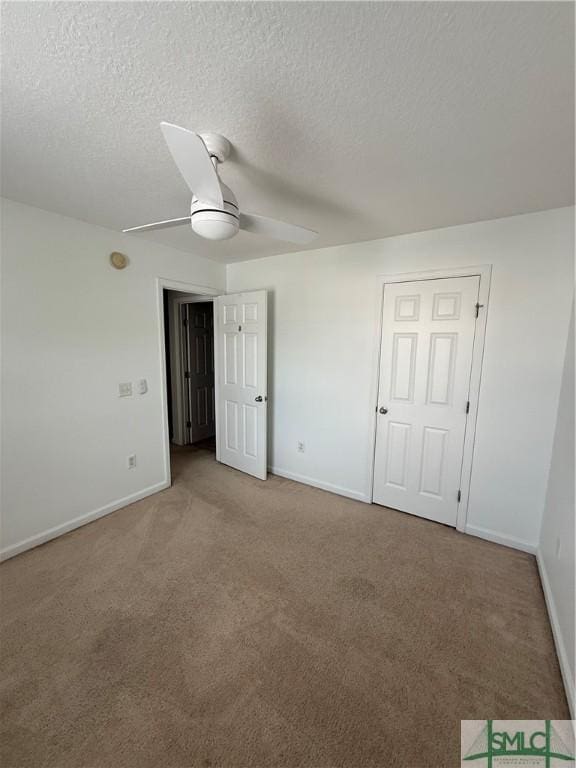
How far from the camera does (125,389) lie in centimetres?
276

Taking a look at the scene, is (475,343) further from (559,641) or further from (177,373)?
(177,373)

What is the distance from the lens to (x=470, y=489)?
7.96ft

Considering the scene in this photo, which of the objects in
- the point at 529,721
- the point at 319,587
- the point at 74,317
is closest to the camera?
the point at 529,721

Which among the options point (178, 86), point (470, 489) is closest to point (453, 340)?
point (470, 489)

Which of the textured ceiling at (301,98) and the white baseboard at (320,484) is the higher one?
the textured ceiling at (301,98)

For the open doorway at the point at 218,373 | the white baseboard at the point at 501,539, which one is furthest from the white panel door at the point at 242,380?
the white baseboard at the point at 501,539

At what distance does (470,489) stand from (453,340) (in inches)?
45.8

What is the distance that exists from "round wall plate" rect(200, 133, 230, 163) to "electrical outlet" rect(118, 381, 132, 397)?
2.00 metres

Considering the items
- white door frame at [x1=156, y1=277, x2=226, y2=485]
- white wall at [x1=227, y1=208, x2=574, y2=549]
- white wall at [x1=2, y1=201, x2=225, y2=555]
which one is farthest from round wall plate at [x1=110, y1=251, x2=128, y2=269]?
white wall at [x1=227, y1=208, x2=574, y2=549]

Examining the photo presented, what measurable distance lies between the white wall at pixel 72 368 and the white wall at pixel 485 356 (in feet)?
4.16

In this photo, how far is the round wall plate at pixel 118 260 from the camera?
2.54m

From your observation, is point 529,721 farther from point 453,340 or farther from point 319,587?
point 453,340
